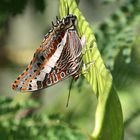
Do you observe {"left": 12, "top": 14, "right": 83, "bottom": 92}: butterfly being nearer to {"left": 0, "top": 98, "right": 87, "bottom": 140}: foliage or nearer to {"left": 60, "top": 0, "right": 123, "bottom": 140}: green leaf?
A: {"left": 60, "top": 0, "right": 123, "bottom": 140}: green leaf

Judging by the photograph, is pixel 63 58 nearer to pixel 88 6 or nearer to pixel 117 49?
pixel 117 49

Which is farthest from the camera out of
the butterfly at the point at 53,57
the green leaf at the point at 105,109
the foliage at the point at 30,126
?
the foliage at the point at 30,126

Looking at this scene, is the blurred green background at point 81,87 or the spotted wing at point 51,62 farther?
the blurred green background at point 81,87

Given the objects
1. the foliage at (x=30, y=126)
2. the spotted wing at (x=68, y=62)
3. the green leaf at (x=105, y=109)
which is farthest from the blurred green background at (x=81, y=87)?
the green leaf at (x=105, y=109)

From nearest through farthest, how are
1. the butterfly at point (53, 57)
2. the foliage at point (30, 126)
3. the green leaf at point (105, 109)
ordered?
the green leaf at point (105, 109)
the butterfly at point (53, 57)
the foliage at point (30, 126)

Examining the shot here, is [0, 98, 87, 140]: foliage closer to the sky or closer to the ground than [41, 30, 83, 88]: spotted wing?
closer to the ground

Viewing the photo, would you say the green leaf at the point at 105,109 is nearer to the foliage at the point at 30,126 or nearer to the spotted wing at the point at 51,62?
the spotted wing at the point at 51,62

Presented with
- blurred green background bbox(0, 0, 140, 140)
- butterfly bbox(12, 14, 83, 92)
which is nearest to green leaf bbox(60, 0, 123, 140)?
butterfly bbox(12, 14, 83, 92)

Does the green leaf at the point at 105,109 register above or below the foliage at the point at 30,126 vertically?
above

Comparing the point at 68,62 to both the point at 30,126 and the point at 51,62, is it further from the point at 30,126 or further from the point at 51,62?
the point at 30,126
